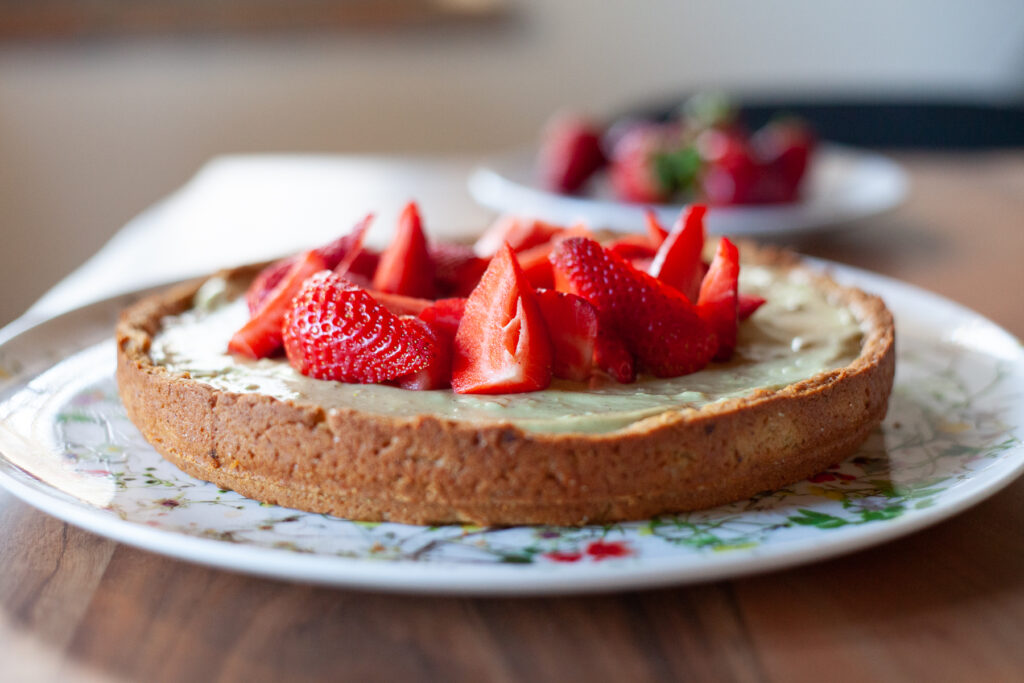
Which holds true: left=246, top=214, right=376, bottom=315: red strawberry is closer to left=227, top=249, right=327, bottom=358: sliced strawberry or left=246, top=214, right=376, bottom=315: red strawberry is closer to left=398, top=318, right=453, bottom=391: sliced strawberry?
left=227, top=249, right=327, bottom=358: sliced strawberry

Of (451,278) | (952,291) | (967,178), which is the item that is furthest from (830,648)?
(967,178)

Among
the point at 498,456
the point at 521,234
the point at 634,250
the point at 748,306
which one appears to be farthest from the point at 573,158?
the point at 498,456

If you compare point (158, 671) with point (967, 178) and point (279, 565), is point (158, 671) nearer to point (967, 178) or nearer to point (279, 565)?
point (279, 565)

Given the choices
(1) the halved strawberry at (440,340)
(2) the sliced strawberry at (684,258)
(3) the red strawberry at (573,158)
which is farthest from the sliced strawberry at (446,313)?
(3) the red strawberry at (573,158)

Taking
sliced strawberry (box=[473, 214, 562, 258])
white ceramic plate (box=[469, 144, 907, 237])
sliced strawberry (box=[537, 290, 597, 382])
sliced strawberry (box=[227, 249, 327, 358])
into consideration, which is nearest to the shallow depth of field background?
white ceramic plate (box=[469, 144, 907, 237])

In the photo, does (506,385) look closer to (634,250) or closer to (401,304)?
(401,304)

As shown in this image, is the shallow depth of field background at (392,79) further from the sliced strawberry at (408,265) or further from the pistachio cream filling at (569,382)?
the sliced strawberry at (408,265)

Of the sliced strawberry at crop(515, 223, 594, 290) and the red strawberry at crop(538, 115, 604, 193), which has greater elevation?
the sliced strawberry at crop(515, 223, 594, 290)
